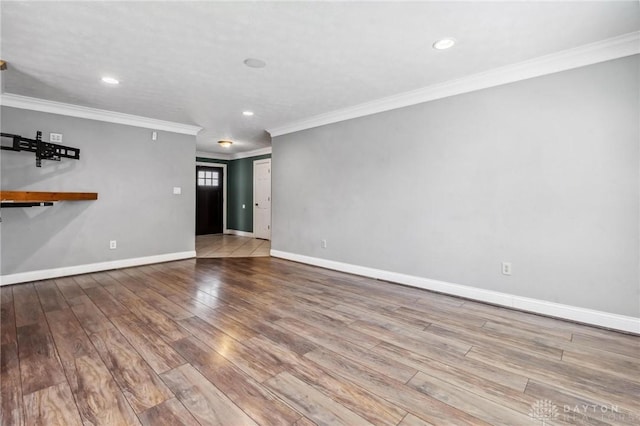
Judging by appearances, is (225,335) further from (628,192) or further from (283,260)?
(628,192)

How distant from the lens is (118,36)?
7.72ft

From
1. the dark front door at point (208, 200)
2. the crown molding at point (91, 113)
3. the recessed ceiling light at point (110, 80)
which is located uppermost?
the recessed ceiling light at point (110, 80)

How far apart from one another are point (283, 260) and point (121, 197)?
2826 mm

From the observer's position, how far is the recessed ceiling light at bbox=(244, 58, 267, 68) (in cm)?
276

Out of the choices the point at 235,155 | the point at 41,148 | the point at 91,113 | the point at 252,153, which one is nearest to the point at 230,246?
the point at 252,153

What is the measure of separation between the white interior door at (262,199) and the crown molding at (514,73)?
3.63 metres

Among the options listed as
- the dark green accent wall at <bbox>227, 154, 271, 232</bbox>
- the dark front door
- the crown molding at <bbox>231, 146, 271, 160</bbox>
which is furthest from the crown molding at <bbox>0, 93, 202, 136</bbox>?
the dark front door

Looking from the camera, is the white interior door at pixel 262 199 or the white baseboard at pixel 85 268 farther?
the white interior door at pixel 262 199

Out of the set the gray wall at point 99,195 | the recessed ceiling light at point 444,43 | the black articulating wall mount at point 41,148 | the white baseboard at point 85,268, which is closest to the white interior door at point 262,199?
the gray wall at point 99,195

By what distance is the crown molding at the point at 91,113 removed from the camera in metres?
3.71

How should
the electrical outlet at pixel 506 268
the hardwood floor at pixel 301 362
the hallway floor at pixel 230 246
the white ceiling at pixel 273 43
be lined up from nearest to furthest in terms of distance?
the hardwood floor at pixel 301 362 → the white ceiling at pixel 273 43 → the electrical outlet at pixel 506 268 → the hallway floor at pixel 230 246

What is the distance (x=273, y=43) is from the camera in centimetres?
246

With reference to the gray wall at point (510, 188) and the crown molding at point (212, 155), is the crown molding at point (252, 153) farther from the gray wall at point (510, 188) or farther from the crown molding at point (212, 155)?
the gray wall at point (510, 188)

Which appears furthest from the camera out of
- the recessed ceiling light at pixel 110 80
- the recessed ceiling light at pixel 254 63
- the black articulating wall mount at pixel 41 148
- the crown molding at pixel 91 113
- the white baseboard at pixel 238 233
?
the white baseboard at pixel 238 233
